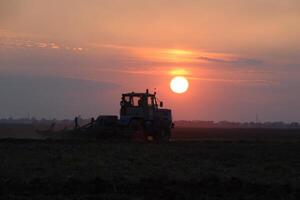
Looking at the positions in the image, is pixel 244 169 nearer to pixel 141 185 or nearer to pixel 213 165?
pixel 213 165

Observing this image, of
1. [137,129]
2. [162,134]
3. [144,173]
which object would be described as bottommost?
[144,173]

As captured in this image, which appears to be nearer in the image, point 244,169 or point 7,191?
point 7,191

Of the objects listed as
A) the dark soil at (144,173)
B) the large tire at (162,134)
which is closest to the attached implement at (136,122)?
the large tire at (162,134)

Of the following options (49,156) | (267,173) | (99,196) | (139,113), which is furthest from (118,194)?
(139,113)

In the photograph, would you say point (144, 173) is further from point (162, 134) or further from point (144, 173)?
point (162, 134)

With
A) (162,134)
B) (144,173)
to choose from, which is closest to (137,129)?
(162,134)

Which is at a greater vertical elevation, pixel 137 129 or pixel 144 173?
pixel 137 129

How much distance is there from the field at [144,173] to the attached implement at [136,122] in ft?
39.3

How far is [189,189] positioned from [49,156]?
11299 millimetres

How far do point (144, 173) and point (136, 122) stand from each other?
77.9ft

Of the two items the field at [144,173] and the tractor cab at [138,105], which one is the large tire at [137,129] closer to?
the tractor cab at [138,105]

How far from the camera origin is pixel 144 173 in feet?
72.1

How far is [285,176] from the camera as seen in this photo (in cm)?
2230

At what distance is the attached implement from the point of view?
149ft
